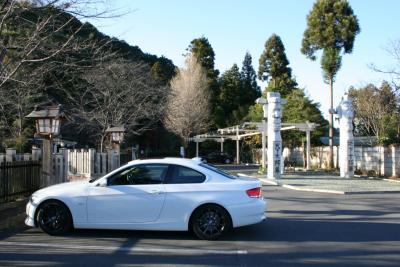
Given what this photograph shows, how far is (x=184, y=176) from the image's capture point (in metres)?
10.0

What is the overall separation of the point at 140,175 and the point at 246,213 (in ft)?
6.94

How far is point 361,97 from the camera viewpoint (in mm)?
51031

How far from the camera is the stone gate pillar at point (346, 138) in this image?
30422mm

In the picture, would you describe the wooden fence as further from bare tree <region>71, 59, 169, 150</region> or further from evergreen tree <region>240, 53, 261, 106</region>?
evergreen tree <region>240, 53, 261, 106</region>

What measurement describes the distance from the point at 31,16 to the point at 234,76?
5884 cm

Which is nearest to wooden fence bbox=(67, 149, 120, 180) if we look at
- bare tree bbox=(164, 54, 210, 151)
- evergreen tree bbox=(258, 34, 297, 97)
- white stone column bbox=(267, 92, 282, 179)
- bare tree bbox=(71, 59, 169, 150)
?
bare tree bbox=(71, 59, 169, 150)

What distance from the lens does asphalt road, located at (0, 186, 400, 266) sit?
813 centimetres

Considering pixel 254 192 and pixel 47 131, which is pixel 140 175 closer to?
pixel 254 192

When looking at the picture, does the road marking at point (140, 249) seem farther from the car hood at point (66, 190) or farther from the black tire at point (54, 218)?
the car hood at point (66, 190)

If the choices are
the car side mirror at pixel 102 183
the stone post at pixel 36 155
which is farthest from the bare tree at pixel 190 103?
the car side mirror at pixel 102 183

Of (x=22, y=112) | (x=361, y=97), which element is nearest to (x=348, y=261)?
(x=22, y=112)

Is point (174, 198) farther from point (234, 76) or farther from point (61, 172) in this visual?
point (234, 76)

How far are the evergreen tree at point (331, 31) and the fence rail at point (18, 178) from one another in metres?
26.6

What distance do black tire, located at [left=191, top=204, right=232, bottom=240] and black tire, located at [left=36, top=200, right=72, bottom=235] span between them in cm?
239
